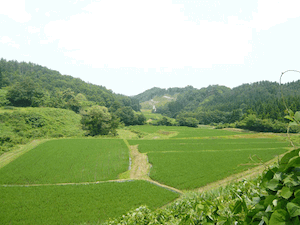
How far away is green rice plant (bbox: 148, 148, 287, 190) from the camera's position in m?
15.9

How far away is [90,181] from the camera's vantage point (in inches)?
647

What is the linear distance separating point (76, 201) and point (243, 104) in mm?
85251

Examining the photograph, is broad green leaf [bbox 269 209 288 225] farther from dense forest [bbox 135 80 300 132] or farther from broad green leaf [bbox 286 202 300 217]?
dense forest [bbox 135 80 300 132]

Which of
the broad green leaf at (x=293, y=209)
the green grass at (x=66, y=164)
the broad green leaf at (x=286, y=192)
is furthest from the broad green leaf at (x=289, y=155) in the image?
the green grass at (x=66, y=164)

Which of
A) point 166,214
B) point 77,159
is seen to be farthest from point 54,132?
point 166,214

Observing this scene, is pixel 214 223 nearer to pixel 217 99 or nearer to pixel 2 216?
pixel 2 216

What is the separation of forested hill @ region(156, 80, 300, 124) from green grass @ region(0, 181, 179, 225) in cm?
4440

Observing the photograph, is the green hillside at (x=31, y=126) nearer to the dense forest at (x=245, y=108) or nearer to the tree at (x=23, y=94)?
the tree at (x=23, y=94)

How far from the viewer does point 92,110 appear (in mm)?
42688

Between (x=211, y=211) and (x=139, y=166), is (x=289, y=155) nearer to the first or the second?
(x=211, y=211)

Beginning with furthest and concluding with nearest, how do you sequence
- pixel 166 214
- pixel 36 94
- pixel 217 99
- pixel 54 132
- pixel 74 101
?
pixel 217 99 < pixel 74 101 < pixel 36 94 < pixel 54 132 < pixel 166 214

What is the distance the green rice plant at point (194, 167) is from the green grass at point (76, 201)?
2309 mm

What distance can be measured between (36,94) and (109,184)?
163 ft

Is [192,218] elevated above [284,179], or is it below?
below
